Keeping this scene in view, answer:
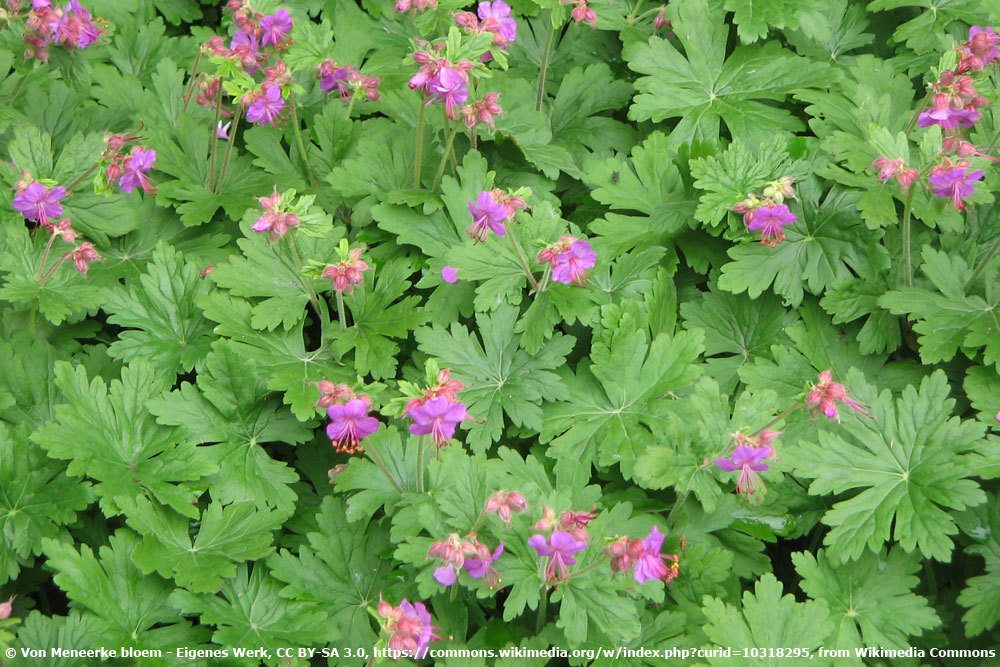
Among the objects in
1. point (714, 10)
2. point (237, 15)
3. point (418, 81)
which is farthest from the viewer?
point (714, 10)

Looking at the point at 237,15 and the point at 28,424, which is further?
the point at 237,15

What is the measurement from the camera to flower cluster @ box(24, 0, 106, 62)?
3875mm

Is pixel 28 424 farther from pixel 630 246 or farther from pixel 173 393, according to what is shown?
pixel 630 246

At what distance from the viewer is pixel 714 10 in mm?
4500

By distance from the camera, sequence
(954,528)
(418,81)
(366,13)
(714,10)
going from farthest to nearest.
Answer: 1. (366,13)
2. (714,10)
3. (418,81)
4. (954,528)

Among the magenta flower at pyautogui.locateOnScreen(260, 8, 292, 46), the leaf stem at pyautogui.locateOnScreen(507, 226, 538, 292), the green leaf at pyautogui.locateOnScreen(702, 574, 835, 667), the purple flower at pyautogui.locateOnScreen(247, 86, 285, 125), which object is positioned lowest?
the green leaf at pyautogui.locateOnScreen(702, 574, 835, 667)

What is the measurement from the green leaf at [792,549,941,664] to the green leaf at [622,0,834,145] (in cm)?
199

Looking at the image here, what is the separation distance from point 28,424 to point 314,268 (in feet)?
4.35

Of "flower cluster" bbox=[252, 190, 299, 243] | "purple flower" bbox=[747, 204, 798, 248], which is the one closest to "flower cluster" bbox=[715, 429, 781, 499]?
"purple flower" bbox=[747, 204, 798, 248]

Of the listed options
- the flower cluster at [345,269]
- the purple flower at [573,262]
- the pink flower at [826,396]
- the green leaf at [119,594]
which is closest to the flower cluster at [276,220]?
A: the flower cluster at [345,269]

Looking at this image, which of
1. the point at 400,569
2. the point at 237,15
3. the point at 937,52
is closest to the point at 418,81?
the point at 237,15

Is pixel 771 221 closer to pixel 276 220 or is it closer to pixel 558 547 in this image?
pixel 558 547

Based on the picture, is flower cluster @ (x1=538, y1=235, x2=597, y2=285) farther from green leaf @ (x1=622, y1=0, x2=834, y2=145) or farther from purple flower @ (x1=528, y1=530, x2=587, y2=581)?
green leaf @ (x1=622, y1=0, x2=834, y2=145)

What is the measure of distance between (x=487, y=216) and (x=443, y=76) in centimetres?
57
